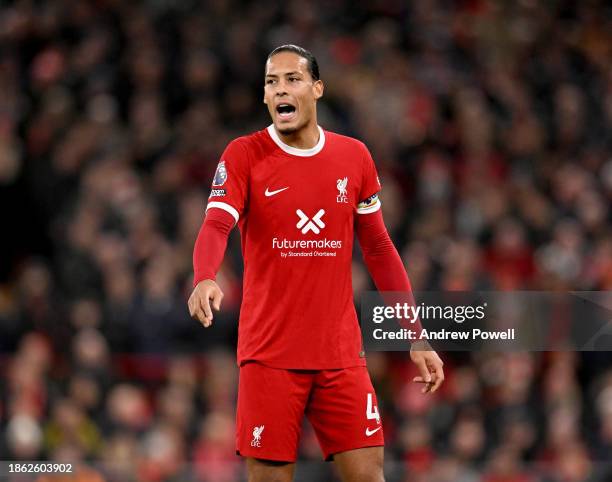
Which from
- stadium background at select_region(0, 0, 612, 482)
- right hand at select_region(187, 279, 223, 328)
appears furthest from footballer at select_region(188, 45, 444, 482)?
stadium background at select_region(0, 0, 612, 482)

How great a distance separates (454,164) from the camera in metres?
11.6

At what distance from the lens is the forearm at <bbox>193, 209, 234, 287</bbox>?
4.82m

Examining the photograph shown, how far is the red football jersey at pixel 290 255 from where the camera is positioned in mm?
5102

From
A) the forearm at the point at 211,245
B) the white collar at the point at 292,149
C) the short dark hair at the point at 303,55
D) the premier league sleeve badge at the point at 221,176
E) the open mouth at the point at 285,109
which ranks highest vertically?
the short dark hair at the point at 303,55

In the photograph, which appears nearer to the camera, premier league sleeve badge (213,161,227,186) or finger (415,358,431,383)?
premier league sleeve badge (213,161,227,186)

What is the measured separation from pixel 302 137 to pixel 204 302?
0.97 m

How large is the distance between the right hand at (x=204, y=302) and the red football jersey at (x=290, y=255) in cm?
47

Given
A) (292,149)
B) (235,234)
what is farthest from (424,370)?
(235,234)

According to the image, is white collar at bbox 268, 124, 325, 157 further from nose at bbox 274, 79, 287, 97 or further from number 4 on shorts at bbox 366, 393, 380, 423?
number 4 on shorts at bbox 366, 393, 380, 423

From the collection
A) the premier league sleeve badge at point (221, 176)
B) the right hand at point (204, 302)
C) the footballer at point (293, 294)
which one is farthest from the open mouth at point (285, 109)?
the right hand at point (204, 302)

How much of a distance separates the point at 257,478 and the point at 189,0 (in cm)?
847

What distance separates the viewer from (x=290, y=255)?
201 inches

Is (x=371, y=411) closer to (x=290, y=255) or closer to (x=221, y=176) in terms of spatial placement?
(x=290, y=255)

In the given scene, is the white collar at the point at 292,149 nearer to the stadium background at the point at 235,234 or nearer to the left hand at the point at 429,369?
the left hand at the point at 429,369
